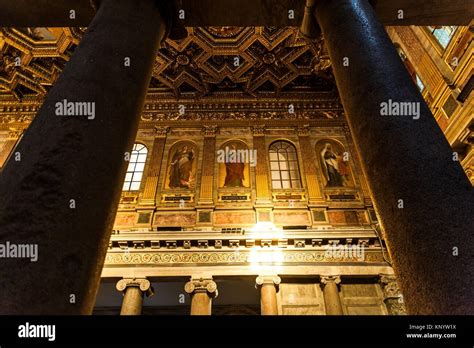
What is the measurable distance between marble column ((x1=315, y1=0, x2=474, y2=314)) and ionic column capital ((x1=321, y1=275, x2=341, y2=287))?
649 cm

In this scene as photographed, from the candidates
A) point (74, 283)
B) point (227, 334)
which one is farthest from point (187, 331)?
point (74, 283)

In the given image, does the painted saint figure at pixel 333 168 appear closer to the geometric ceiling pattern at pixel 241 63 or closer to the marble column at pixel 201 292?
the geometric ceiling pattern at pixel 241 63

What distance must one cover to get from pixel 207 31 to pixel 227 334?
37.1ft

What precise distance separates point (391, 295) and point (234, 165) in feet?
18.3

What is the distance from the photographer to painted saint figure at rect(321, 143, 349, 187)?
10.5 metres

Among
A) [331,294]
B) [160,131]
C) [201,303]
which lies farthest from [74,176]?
[160,131]

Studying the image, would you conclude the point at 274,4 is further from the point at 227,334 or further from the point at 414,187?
the point at 227,334

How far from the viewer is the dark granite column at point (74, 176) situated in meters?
1.47

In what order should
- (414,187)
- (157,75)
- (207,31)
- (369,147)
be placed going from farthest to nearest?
(157,75) < (207,31) < (369,147) < (414,187)

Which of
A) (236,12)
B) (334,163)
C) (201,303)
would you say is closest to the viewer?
(236,12)

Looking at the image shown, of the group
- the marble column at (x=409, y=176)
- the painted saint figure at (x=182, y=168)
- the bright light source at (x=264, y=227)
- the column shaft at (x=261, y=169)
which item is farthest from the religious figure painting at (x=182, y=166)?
the marble column at (x=409, y=176)

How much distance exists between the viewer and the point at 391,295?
26.2ft

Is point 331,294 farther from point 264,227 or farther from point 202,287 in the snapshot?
point 202,287

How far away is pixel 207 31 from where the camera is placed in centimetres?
1120
